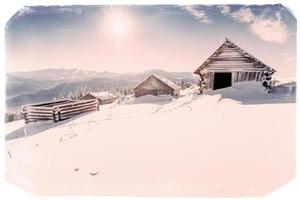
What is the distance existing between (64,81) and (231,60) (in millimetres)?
957

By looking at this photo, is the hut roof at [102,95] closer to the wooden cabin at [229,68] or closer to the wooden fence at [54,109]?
the wooden fence at [54,109]

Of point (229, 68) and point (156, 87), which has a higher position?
point (229, 68)

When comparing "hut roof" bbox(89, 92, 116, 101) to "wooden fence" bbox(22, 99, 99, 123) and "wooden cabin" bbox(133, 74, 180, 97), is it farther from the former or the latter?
"wooden cabin" bbox(133, 74, 180, 97)

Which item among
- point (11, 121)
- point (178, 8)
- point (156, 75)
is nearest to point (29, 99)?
point (11, 121)

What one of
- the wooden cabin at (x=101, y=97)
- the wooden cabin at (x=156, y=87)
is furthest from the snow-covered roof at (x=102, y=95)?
the wooden cabin at (x=156, y=87)

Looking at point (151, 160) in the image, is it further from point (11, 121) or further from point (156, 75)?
point (11, 121)

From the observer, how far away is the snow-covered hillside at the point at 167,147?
3.25m

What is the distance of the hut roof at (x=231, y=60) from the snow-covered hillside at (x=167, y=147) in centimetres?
12

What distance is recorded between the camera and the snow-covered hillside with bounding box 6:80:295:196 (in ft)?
10.7

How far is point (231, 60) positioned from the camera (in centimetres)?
332

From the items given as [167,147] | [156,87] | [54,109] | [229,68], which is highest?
[229,68]

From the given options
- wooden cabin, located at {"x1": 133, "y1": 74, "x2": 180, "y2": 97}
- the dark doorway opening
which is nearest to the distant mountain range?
wooden cabin, located at {"x1": 133, "y1": 74, "x2": 180, "y2": 97}

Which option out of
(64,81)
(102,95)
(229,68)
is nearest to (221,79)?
(229,68)

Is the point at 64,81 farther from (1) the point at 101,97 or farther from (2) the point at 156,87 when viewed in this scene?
(2) the point at 156,87
